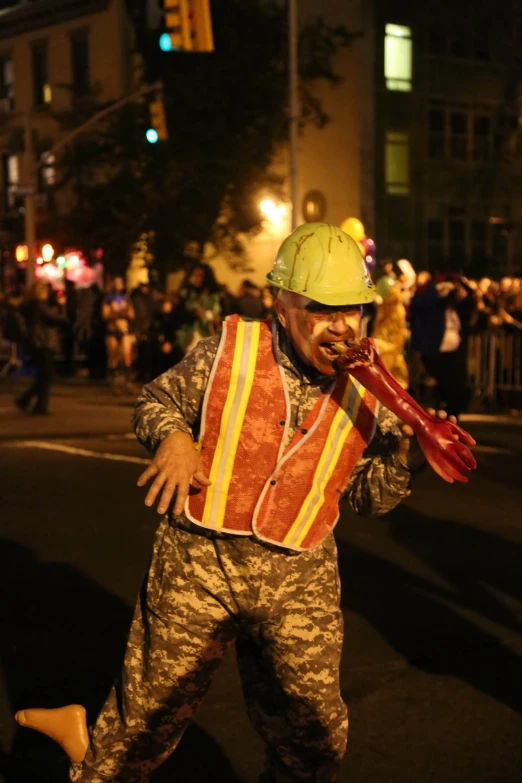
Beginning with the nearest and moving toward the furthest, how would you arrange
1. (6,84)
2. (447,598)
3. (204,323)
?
1. (447,598)
2. (204,323)
3. (6,84)

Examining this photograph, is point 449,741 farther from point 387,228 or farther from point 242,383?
point 387,228

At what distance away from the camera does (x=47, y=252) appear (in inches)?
A: 1185

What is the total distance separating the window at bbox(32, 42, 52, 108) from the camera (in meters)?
43.0

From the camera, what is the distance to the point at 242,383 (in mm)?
3242

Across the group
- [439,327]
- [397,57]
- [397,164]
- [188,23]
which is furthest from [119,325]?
[397,57]

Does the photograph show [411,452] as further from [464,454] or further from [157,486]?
[157,486]

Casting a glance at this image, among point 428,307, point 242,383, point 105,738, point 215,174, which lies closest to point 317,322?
point 242,383

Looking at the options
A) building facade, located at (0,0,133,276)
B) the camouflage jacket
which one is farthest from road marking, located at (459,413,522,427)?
building facade, located at (0,0,133,276)

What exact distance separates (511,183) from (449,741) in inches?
1400

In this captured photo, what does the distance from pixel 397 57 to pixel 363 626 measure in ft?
106

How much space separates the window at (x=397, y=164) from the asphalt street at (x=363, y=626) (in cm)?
2651

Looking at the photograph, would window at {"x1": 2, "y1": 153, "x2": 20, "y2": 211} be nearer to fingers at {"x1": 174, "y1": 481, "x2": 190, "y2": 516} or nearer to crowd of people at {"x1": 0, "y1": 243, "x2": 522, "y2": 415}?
crowd of people at {"x1": 0, "y1": 243, "x2": 522, "y2": 415}

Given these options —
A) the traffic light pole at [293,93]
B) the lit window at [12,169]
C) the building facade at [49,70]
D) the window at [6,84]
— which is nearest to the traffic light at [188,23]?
the traffic light pole at [293,93]

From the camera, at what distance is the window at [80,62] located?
40.3 m
